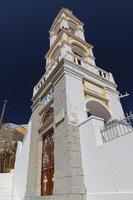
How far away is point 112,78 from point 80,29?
6.32 m

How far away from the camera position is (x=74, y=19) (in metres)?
13.4

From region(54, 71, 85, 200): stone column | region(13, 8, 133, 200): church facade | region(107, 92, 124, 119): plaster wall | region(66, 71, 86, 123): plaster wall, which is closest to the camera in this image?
region(13, 8, 133, 200): church facade

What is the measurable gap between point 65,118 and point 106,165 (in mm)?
2281

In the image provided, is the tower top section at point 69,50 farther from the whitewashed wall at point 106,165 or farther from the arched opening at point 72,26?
the whitewashed wall at point 106,165

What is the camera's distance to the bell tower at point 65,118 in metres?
4.74

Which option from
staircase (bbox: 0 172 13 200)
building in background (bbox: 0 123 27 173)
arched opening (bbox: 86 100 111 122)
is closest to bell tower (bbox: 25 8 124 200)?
arched opening (bbox: 86 100 111 122)

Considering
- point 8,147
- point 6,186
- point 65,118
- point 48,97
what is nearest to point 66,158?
point 65,118

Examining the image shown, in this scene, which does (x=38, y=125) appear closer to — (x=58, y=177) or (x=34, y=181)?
(x=34, y=181)

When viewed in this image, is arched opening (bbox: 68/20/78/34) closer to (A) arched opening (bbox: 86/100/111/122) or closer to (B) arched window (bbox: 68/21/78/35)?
(B) arched window (bbox: 68/21/78/35)

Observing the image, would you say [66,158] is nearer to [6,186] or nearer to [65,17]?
[6,186]

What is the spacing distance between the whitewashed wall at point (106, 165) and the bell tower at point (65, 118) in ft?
1.18

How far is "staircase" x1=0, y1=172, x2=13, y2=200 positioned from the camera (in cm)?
790

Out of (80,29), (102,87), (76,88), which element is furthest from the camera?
(80,29)

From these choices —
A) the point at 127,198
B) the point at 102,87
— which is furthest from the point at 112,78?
the point at 127,198
